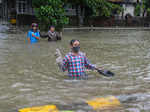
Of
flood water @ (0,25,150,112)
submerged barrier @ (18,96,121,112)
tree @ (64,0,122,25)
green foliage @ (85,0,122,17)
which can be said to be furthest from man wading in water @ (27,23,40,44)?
green foliage @ (85,0,122,17)

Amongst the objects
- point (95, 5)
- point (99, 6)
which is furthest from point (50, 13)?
point (99, 6)

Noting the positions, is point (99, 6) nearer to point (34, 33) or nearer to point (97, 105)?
point (34, 33)

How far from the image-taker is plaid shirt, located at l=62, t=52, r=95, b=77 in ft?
19.2

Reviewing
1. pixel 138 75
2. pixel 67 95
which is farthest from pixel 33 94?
pixel 138 75

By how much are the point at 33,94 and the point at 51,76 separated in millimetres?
1600

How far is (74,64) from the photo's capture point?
589 centimetres

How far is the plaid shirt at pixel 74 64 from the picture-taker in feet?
19.2

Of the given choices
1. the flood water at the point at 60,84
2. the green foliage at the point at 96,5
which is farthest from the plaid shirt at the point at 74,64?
the green foliage at the point at 96,5

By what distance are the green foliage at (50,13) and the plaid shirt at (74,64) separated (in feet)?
49.7

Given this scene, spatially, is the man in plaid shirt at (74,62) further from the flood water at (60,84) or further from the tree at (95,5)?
the tree at (95,5)

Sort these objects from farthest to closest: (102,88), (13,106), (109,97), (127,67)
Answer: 1. (127,67)
2. (102,88)
3. (109,97)
4. (13,106)

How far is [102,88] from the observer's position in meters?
5.81

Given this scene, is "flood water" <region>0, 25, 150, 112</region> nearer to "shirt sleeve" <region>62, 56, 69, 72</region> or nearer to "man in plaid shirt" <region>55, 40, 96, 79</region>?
"man in plaid shirt" <region>55, 40, 96, 79</region>

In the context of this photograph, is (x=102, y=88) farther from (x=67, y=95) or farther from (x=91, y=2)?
(x=91, y=2)
